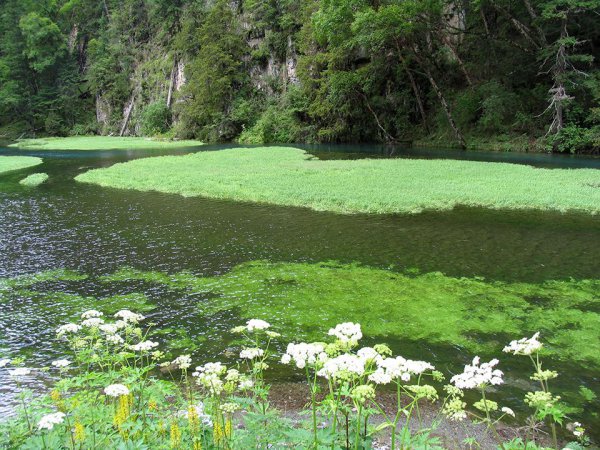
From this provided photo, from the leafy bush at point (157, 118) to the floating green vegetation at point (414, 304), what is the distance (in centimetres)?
6115

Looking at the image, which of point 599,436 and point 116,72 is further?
point 116,72

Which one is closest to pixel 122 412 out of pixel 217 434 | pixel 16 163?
pixel 217 434

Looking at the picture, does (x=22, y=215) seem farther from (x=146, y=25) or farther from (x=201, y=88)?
(x=146, y=25)

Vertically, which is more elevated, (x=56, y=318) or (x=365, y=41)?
(x=365, y=41)

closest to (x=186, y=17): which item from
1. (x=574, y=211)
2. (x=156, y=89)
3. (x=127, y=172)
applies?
(x=156, y=89)

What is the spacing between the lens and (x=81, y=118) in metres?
80.6

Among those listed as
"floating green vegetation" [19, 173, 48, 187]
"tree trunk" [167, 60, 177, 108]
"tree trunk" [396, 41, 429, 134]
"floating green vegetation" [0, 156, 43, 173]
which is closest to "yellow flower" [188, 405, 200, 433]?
"floating green vegetation" [19, 173, 48, 187]

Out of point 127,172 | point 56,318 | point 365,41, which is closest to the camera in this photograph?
point 56,318

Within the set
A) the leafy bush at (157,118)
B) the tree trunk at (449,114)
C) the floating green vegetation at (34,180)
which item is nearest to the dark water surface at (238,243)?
the floating green vegetation at (34,180)

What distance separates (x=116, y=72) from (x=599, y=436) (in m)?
86.2

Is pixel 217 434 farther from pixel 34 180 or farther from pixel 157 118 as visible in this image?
pixel 157 118

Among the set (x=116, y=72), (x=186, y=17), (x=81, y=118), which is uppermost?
(x=186, y=17)

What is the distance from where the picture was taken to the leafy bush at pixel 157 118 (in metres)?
66.4

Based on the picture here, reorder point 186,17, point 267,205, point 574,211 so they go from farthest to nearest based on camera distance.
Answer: point 186,17
point 267,205
point 574,211
